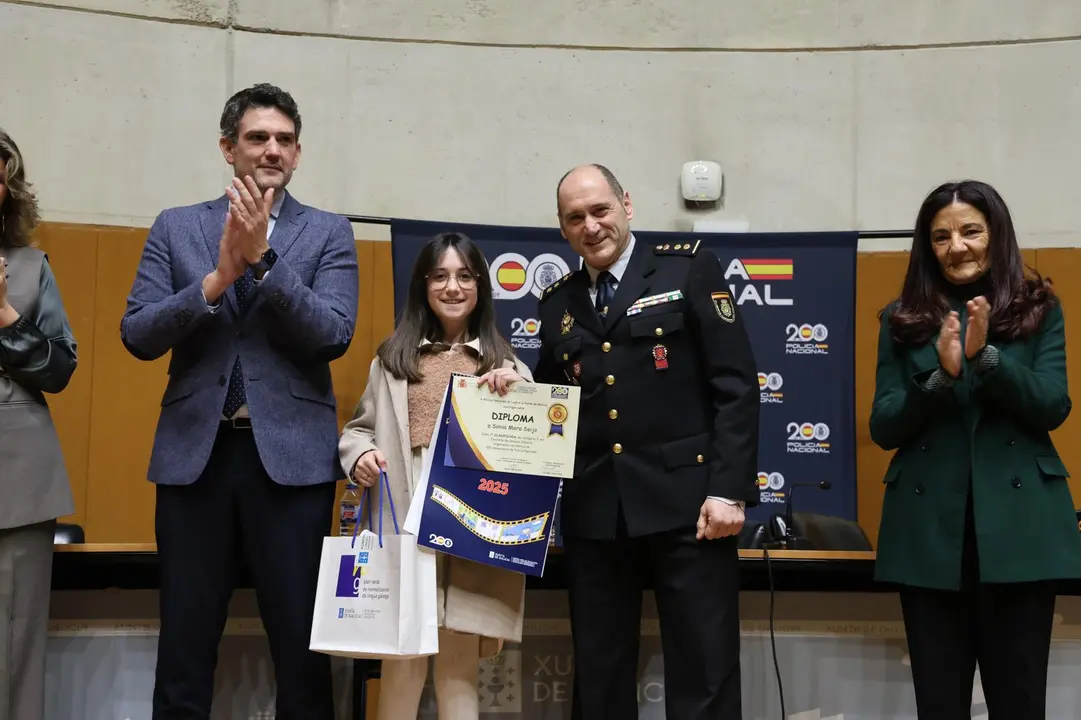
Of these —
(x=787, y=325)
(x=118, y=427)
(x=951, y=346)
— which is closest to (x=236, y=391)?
(x=951, y=346)

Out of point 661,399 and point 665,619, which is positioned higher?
point 661,399

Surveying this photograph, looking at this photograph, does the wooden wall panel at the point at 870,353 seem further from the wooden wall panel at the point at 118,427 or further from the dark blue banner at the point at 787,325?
the wooden wall panel at the point at 118,427

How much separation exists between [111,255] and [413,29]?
187 cm

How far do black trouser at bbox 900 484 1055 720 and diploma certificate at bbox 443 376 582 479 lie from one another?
3.01 ft

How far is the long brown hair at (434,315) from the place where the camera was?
8.83 ft

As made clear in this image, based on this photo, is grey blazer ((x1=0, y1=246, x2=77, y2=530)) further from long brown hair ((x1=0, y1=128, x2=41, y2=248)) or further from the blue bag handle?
the blue bag handle

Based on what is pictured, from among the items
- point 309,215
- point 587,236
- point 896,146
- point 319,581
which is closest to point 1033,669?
point 587,236

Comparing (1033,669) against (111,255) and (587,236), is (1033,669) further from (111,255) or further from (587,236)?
(111,255)

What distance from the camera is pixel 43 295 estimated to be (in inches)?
103

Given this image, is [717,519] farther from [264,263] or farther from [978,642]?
[264,263]

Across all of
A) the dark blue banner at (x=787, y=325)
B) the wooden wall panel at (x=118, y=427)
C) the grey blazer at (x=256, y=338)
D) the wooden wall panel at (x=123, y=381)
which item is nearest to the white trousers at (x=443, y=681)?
the grey blazer at (x=256, y=338)

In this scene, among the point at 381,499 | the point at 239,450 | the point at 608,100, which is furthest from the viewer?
the point at 608,100

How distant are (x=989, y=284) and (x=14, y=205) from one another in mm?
2534

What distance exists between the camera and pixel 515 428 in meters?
2.50
